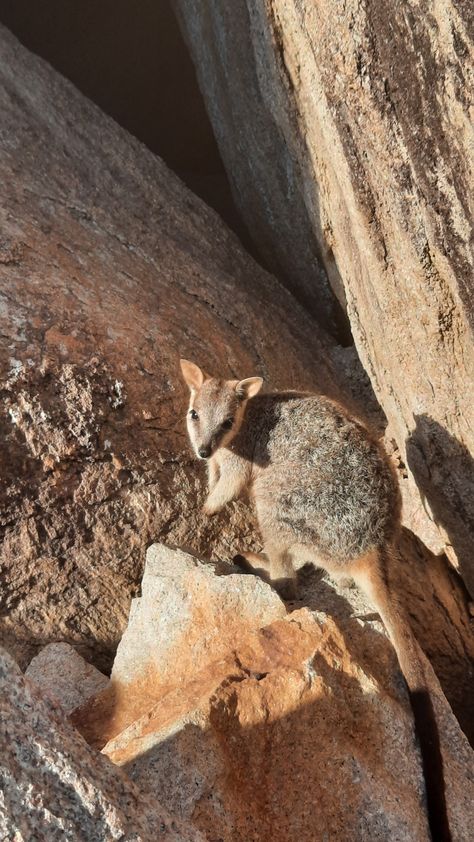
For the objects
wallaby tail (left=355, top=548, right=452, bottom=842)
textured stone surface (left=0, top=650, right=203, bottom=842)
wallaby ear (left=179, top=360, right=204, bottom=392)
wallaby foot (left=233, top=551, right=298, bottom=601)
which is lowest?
wallaby tail (left=355, top=548, right=452, bottom=842)

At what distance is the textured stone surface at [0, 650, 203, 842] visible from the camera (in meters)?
2.69

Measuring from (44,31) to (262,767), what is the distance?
8.89 m

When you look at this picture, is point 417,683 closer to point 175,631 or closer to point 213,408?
point 175,631

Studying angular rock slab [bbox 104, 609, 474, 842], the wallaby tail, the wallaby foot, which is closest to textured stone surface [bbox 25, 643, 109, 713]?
angular rock slab [bbox 104, 609, 474, 842]

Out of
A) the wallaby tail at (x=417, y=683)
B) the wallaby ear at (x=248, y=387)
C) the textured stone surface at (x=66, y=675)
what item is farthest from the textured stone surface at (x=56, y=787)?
the wallaby ear at (x=248, y=387)

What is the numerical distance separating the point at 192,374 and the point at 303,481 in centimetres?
111

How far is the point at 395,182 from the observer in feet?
15.6

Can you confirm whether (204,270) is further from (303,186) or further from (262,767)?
(262,767)

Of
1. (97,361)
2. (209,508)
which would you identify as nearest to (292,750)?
(209,508)

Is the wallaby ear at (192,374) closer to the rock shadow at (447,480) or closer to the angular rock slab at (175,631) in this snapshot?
the angular rock slab at (175,631)

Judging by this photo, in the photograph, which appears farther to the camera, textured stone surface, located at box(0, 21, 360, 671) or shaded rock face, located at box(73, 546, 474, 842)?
textured stone surface, located at box(0, 21, 360, 671)

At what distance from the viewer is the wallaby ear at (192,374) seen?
5.84m

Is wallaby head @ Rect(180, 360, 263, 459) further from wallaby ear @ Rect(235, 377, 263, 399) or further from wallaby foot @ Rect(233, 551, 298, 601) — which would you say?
wallaby foot @ Rect(233, 551, 298, 601)

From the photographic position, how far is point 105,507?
219 inches
